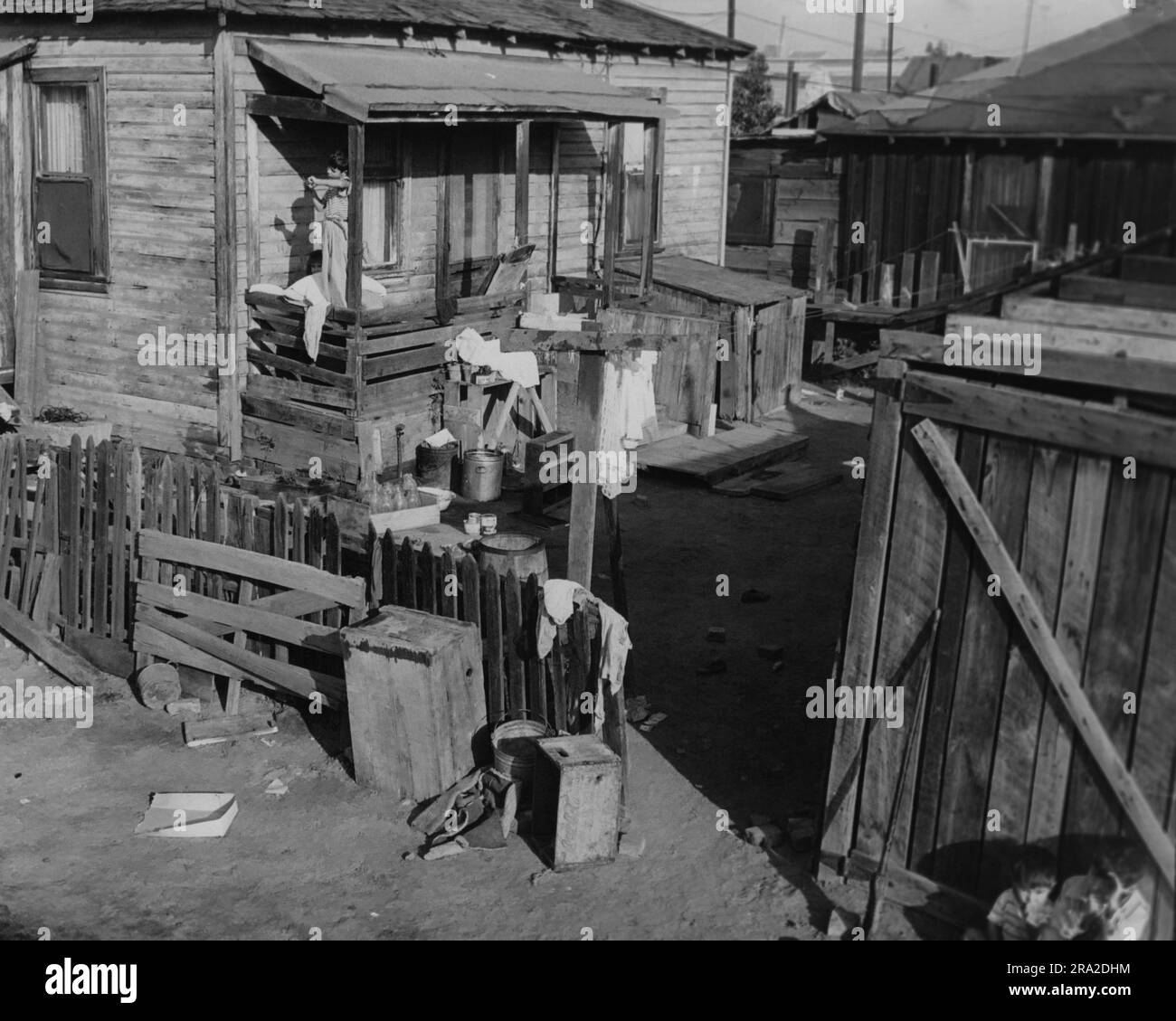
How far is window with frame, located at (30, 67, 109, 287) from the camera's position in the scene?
14594 mm

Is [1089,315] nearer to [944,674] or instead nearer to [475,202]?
[944,674]

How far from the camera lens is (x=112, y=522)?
33.7 feet

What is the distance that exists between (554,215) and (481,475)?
18.4 feet

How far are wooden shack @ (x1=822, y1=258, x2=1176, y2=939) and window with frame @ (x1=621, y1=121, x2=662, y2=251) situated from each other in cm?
1375

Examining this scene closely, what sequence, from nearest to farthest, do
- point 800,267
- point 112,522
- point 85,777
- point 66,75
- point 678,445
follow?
point 85,777 → point 112,522 → point 66,75 → point 678,445 → point 800,267

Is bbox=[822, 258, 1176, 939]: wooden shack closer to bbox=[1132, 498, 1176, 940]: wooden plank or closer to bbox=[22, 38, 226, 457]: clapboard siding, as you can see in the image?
bbox=[1132, 498, 1176, 940]: wooden plank

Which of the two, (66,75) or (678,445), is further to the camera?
(678,445)

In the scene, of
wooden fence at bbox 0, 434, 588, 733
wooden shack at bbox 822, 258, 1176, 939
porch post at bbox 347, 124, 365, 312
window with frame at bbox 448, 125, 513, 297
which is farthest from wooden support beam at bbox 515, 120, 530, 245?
wooden shack at bbox 822, 258, 1176, 939

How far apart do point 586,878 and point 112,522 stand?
4.88 metres

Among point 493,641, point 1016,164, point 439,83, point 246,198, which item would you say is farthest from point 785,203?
point 493,641

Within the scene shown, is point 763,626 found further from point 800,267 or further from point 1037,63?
point 800,267

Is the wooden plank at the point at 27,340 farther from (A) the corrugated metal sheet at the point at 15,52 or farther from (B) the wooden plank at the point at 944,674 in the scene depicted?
(B) the wooden plank at the point at 944,674

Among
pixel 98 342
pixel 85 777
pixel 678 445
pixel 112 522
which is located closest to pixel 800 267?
pixel 678 445
